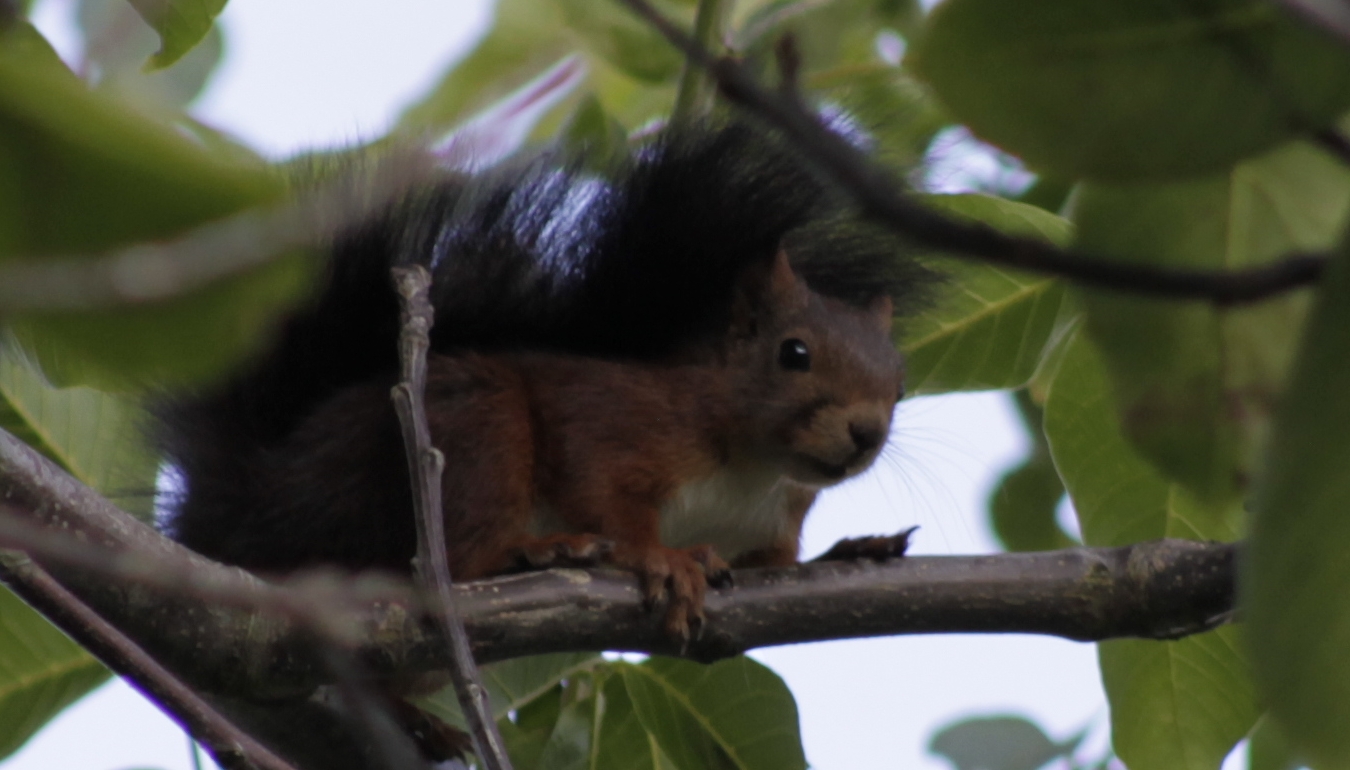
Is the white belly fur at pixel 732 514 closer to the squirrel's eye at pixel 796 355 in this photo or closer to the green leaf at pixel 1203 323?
the squirrel's eye at pixel 796 355

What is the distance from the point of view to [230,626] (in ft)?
4.55

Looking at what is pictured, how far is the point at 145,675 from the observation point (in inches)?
45.6

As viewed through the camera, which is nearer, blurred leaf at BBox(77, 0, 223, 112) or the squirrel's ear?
blurred leaf at BBox(77, 0, 223, 112)

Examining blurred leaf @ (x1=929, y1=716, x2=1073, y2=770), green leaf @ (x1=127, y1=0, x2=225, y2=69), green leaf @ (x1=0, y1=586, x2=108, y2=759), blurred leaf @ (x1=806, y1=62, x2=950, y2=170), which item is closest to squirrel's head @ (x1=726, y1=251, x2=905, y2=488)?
blurred leaf @ (x1=806, y1=62, x2=950, y2=170)

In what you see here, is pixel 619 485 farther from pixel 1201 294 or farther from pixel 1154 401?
pixel 1201 294

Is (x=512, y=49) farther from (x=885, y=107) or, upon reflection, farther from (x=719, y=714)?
(x=719, y=714)

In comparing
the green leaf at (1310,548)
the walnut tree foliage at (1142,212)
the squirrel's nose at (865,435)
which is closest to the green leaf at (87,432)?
the walnut tree foliage at (1142,212)

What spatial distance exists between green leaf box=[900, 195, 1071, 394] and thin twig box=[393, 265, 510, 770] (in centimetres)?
67

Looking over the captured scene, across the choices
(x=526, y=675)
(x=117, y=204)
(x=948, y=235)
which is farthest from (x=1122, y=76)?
(x=526, y=675)

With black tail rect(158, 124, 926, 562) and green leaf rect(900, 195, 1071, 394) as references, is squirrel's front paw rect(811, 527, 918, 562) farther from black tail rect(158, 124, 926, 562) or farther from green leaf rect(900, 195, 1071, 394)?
black tail rect(158, 124, 926, 562)

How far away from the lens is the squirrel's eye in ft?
7.00

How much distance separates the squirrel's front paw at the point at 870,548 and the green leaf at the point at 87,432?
0.88m

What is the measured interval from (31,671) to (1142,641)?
133 cm

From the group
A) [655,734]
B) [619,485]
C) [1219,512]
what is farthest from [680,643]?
[1219,512]
